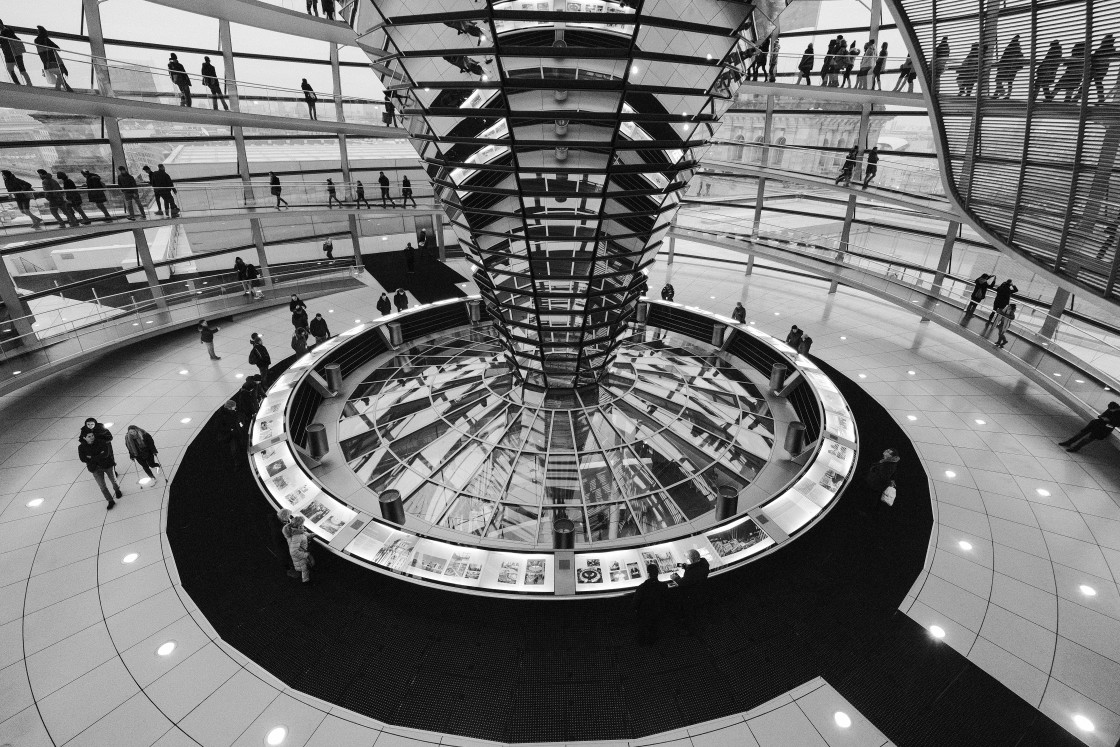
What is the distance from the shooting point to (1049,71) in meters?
9.75

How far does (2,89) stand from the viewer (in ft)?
39.0

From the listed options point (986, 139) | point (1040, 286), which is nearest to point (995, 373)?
point (1040, 286)

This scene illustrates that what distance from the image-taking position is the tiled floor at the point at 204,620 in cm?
666

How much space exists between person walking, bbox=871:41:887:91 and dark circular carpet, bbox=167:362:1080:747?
16.7 metres

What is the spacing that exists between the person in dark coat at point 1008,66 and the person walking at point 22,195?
73.3 feet

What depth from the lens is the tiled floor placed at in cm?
666

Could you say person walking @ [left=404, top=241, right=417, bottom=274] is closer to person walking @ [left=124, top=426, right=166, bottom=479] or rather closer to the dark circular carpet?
person walking @ [left=124, top=426, right=166, bottom=479]

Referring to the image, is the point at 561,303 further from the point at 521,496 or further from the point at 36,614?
the point at 36,614

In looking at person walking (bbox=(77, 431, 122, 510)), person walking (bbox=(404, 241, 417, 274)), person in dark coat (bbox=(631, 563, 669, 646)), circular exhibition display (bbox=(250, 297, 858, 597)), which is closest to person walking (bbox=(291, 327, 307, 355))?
circular exhibition display (bbox=(250, 297, 858, 597))

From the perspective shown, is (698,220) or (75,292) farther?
(698,220)

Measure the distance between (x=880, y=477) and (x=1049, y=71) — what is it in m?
7.99

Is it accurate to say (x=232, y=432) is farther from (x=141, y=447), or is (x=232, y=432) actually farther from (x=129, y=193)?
(x=129, y=193)

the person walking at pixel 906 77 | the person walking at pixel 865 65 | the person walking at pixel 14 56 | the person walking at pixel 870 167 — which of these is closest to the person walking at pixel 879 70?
the person walking at pixel 865 65

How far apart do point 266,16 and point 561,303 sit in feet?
49.8
